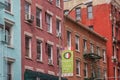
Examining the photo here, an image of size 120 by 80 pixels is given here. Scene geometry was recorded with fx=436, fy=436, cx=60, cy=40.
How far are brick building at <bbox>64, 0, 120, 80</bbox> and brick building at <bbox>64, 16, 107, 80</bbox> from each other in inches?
97.5

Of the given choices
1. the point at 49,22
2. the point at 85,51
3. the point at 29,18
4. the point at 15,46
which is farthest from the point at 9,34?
the point at 85,51

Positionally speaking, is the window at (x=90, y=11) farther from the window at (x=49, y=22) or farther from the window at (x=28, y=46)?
the window at (x=28, y=46)

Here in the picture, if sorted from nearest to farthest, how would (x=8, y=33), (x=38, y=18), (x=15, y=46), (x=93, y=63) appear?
(x=8, y=33) < (x=15, y=46) < (x=38, y=18) < (x=93, y=63)

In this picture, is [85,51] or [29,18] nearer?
[29,18]

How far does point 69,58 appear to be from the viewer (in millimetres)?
32969

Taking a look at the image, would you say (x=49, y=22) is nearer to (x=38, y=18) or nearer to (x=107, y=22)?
(x=38, y=18)

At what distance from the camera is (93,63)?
60031 mm

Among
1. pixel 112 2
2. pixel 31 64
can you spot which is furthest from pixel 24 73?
pixel 112 2

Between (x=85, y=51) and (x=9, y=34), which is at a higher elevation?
(x=9, y=34)

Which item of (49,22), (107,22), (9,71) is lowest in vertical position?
(9,71)

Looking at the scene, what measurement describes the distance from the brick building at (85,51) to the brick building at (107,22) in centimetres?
248

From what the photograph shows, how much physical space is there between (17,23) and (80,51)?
1697cm

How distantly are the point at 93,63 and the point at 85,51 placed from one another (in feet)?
11.5

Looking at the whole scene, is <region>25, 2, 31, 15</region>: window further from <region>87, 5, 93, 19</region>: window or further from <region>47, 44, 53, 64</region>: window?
<region>87, 5, 93, 19</region>: window
